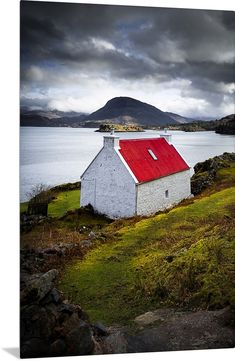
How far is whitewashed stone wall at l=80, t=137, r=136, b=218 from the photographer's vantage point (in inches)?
449

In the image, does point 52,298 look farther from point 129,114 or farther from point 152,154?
point 152,154

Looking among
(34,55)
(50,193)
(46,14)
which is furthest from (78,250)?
(46,14)

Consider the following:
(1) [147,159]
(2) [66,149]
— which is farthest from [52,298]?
(1) [147,159]

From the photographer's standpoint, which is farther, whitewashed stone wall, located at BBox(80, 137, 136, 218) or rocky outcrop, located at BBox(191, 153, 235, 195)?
rocky outcrop, located at BBox(191, 153, 235, 195)

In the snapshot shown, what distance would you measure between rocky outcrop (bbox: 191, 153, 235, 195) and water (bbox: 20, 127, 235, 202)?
38 centimetres

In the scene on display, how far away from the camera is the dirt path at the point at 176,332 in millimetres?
8711

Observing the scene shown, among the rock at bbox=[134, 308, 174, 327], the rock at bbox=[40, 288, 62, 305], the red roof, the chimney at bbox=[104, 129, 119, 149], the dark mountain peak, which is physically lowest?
the rock at bbox=[134, 308, 174, 327]

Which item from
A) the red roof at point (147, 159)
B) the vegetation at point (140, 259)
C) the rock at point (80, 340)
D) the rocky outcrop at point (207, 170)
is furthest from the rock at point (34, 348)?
the red roof at point (147, 159)

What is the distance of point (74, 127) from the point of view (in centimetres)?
973

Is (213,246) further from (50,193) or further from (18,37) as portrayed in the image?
(18,37)

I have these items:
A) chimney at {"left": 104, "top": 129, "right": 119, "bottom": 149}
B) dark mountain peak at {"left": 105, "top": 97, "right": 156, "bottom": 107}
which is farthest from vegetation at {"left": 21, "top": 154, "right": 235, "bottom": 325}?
dark mountain peak at {"left": 105, "top": 97, "right": 156, "bottom": 107}

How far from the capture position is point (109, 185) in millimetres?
13367

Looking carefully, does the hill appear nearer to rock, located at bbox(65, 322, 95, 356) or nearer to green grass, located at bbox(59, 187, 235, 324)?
green grass, located at bbox(59, 187, 235, 324)

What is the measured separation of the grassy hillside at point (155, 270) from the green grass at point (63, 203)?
3.43 feet
